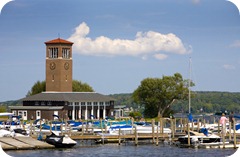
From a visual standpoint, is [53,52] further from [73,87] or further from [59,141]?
[59,141]

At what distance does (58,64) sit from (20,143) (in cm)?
5036

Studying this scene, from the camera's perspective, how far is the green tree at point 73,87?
95.1 meters

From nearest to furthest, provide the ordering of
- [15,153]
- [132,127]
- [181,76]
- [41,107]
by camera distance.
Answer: [15,153] → [132,127] → [41,107] → [181,76]

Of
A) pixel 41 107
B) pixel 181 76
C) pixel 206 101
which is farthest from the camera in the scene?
pixel 206 101

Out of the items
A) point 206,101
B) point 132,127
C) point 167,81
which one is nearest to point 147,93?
point 167,81

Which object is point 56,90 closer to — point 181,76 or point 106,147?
point 181,76

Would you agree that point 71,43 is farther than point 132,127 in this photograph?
Yes

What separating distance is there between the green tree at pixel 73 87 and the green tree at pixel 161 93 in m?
9.10

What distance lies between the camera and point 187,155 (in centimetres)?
3947

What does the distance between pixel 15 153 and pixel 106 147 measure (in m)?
7.41

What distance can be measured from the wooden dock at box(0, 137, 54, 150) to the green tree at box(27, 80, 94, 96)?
172 feet

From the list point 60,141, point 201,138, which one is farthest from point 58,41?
point 201,138

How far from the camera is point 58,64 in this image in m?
90.9

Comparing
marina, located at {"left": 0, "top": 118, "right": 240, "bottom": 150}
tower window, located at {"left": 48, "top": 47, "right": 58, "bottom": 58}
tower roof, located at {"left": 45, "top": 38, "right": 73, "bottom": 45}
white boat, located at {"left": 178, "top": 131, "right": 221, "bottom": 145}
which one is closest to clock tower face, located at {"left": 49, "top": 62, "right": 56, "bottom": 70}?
tower window, located at {"left": 48, "top": 47, "right": 58, "bottom": 58}
